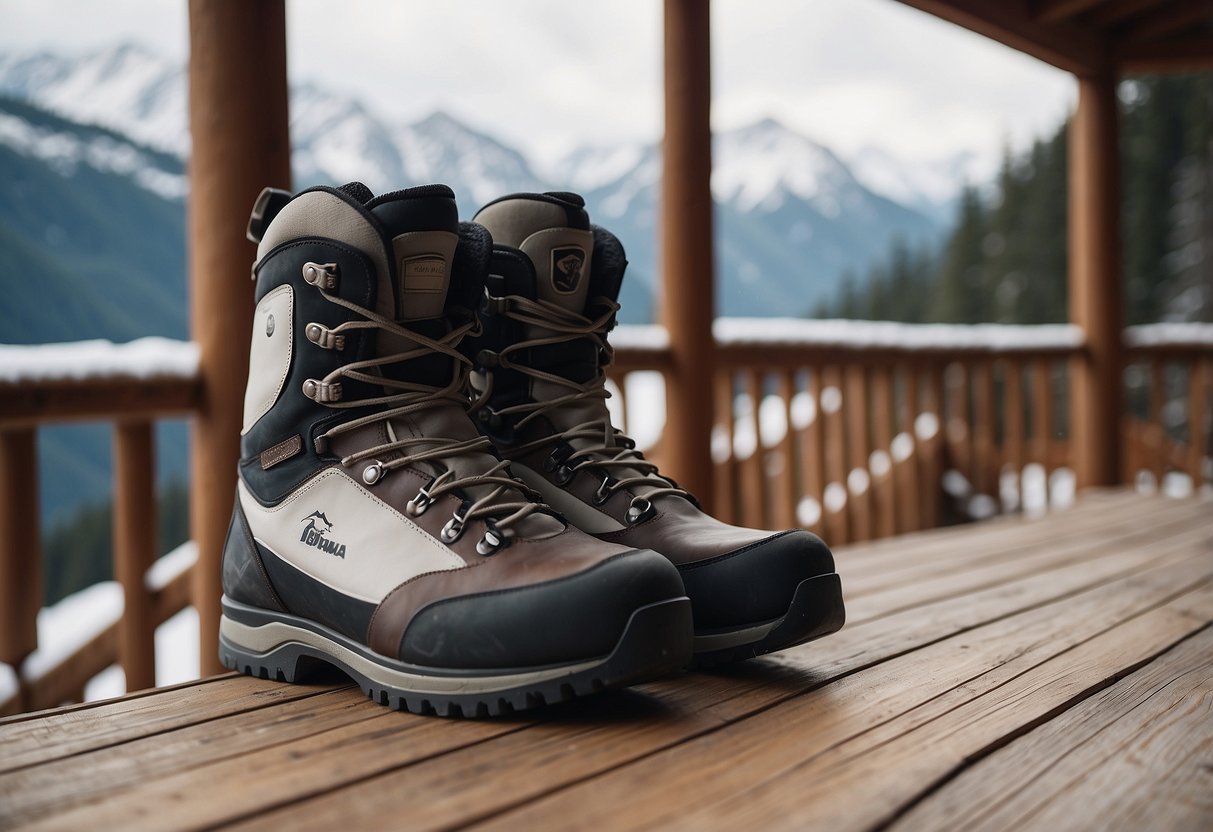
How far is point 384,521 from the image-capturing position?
923 millimetres

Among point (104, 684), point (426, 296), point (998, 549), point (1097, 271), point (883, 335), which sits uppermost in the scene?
point (1097, 271)

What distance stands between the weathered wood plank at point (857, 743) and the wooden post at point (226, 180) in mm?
1137

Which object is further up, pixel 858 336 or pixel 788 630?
pixel 858 336

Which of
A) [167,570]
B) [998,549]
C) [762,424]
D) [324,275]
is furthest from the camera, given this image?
[762,424]

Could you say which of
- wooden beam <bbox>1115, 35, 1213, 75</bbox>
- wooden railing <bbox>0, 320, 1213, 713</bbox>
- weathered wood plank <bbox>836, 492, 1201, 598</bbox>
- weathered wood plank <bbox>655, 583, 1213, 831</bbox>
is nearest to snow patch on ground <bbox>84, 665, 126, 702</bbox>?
wooden railing <bbox>0, 320, 1213, 713</bbox>

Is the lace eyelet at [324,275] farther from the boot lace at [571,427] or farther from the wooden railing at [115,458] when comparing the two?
the wooden railing at [115,458]

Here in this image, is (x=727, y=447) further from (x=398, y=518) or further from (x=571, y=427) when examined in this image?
(x=398, y=518)

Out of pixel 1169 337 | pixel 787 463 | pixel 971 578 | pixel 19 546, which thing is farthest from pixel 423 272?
pixel 1169 337

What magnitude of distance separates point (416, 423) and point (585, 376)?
264 millimetres

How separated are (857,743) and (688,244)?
1909 mm

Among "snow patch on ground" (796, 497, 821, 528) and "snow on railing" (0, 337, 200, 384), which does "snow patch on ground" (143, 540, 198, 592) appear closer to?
"snow on railing" (0, 337, 200, 384)

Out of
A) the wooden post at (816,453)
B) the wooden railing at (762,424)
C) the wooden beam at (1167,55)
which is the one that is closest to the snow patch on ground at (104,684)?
the wooden railing at (762,424)

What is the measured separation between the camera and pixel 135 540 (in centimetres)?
175

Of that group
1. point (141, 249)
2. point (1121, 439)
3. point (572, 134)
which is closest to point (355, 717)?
point (141, 249)
